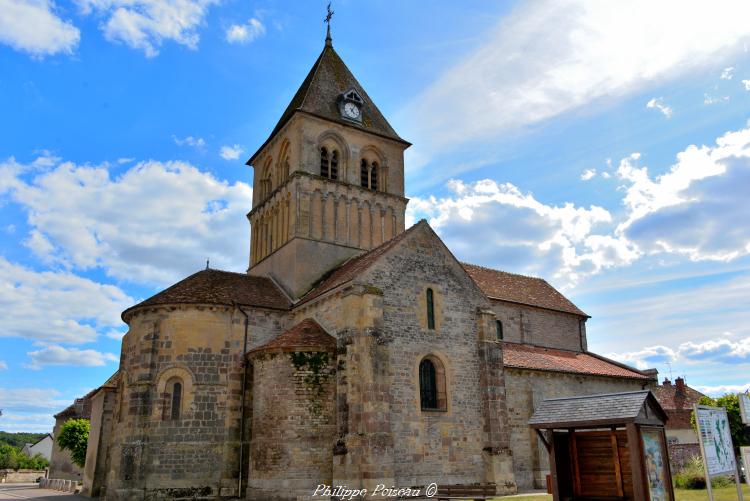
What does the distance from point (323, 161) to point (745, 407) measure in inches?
807

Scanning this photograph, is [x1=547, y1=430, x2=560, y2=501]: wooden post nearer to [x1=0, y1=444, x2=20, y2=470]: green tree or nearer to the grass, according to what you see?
the grass

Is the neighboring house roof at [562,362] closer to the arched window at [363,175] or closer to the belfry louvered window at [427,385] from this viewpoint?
the belfry louvered window at [427,385]

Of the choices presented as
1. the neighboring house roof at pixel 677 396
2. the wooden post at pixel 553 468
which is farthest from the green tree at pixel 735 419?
the wooden post at pixel 553 468

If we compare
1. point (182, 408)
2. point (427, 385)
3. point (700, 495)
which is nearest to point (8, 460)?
point (182, 408)

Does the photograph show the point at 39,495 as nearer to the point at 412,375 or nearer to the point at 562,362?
the point at 412,375

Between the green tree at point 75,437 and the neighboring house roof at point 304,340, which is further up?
the neighboring house roof at point 304,340

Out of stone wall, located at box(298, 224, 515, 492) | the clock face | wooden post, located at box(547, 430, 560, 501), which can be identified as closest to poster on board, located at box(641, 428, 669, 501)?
wooden post, located at box(547, 430, 560, 501)

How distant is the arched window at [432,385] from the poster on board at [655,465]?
28.3 feet

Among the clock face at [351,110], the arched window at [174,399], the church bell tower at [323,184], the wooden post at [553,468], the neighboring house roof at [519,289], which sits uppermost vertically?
the clock face at [351,110]

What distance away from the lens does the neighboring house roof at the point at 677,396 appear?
35.2m

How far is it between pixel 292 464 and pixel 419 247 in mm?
9119

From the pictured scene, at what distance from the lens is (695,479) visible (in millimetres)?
20953

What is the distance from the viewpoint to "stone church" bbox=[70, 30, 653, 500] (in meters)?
20.0

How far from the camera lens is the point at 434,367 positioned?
22219mm
